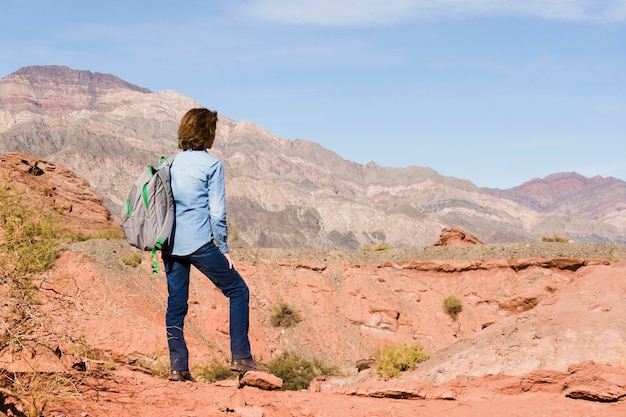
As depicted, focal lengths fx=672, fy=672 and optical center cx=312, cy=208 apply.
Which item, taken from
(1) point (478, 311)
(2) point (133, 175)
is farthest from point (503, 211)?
(1) point (478, 311)

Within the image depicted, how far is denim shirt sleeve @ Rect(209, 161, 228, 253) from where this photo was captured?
4.95m

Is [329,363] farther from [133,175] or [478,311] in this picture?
[133,175]

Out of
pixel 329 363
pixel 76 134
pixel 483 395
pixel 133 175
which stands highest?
pixel 76 134

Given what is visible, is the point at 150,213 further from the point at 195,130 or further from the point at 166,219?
the point at 195,130

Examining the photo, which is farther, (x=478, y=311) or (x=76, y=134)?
(x=76, y=134)

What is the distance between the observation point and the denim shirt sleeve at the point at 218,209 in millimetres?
4945

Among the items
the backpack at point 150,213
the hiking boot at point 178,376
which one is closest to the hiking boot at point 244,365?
the hiking boot at point 178,376

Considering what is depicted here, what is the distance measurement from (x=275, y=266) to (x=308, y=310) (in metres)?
2.04

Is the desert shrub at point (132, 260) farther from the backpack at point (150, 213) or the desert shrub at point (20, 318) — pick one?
the backpack at point (150, 213)

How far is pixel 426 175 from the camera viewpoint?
18725 cm

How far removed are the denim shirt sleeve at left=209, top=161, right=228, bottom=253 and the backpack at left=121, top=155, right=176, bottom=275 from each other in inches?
12.0

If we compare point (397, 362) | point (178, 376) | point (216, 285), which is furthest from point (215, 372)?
point (216, 285)

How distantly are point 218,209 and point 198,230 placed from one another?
0.22 metres

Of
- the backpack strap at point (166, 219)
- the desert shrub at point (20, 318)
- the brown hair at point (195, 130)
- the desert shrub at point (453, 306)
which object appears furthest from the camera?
the desert shrub at point (453, 306)
